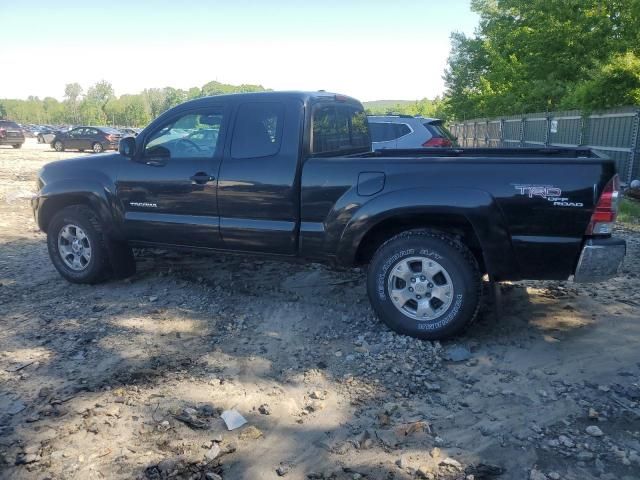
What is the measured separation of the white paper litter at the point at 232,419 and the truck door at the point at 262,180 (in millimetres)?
1689

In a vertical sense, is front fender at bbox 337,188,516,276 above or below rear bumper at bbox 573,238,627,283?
above

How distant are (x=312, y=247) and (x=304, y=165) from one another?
2.24ft

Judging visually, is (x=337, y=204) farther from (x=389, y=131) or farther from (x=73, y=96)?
(x=73, y=96)

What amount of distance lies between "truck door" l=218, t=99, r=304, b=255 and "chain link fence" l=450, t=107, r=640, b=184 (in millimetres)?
7621

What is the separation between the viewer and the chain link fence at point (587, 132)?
40.5 feet

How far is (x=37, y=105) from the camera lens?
14038cm

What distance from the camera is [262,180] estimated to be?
15.2ft

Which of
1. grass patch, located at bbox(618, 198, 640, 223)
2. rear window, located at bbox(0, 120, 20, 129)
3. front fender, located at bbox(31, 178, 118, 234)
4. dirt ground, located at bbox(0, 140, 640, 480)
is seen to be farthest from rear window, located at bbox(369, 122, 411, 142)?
rear window, located at bbox(0, 120, 20, 129)

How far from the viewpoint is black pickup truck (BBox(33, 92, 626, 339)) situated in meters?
3.81

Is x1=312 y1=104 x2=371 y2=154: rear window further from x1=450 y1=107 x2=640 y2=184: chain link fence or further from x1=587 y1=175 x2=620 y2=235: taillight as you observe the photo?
x1=450 y1=107 x2=640 y2=184: chain link fence

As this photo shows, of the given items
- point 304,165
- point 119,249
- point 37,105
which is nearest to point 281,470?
point 304,165

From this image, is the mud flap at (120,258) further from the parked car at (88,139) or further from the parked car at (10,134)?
the parked car at (10,134)

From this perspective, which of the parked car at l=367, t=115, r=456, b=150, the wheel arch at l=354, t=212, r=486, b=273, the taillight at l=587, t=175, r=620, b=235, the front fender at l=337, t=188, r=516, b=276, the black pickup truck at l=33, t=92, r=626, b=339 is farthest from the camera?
the parked car at l=367, t=115, r=456, b=150

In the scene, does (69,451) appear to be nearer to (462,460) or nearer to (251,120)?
(462,460)
